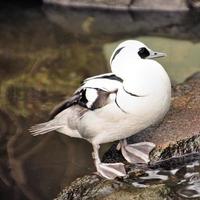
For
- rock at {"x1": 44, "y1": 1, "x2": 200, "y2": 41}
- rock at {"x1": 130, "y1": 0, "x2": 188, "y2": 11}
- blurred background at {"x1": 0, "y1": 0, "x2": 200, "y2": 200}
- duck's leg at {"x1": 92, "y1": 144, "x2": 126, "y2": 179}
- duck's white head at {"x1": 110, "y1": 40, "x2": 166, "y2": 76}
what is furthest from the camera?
rock at {"x1": 130, "y1": 0, "x2": 188, "y2": 11}

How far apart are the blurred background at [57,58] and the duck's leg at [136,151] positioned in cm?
46

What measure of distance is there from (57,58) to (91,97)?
8.32 feet

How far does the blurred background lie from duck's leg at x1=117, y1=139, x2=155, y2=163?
1.50ft

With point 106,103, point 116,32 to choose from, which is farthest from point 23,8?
point 106,103

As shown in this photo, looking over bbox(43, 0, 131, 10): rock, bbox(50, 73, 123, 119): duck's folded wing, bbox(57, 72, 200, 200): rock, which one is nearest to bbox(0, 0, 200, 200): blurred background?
bbox(43, 0, 131, 10): rock

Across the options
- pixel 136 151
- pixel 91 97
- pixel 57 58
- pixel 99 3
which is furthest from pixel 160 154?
pixel 99 3

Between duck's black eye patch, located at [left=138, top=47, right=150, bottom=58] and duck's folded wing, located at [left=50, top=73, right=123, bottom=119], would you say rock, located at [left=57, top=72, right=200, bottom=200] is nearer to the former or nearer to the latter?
duck's folded wing, located at [left=50, top=73, right=123, bottom=119]

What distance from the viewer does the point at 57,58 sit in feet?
16.9

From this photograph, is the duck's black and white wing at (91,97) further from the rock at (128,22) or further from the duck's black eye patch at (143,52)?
the rock at (128,22)

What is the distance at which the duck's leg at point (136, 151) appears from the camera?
285 centimetres

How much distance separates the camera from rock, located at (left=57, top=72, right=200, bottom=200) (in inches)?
105

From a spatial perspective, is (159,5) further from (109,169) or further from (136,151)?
(109,169)

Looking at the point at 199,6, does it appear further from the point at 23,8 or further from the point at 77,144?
the point at 77,144

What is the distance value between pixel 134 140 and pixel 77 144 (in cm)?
68
